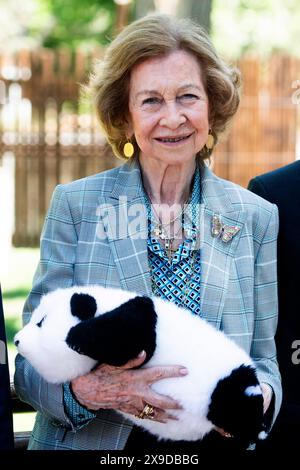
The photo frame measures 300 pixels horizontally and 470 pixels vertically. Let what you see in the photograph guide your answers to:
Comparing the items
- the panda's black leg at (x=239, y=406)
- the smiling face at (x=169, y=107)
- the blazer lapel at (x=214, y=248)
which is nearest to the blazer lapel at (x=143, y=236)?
the blazer lapel at (x=214, y=248)

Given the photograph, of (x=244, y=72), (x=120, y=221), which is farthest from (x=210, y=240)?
(x=244, y=72)

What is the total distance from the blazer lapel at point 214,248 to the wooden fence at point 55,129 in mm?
8155

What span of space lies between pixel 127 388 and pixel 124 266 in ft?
1.54

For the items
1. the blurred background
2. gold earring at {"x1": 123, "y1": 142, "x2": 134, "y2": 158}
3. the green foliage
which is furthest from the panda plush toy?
the green foliage

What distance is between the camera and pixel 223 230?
290 cm

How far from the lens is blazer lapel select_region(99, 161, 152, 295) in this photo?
2.72 m

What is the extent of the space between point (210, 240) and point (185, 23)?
81 cm

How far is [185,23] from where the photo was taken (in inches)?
117

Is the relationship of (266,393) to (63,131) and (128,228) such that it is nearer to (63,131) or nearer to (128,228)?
(128,228)

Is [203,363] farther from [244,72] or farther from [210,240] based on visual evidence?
[244,72]

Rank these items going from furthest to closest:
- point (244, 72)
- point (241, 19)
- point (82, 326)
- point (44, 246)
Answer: point (241, 19), point (244, 72), point (44, 246), point (82, 326)

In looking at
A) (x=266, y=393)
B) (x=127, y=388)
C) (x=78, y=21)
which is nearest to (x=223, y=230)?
(x=266, y=393)

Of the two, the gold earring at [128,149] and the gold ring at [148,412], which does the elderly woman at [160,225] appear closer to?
the gold earring at [128,149]
